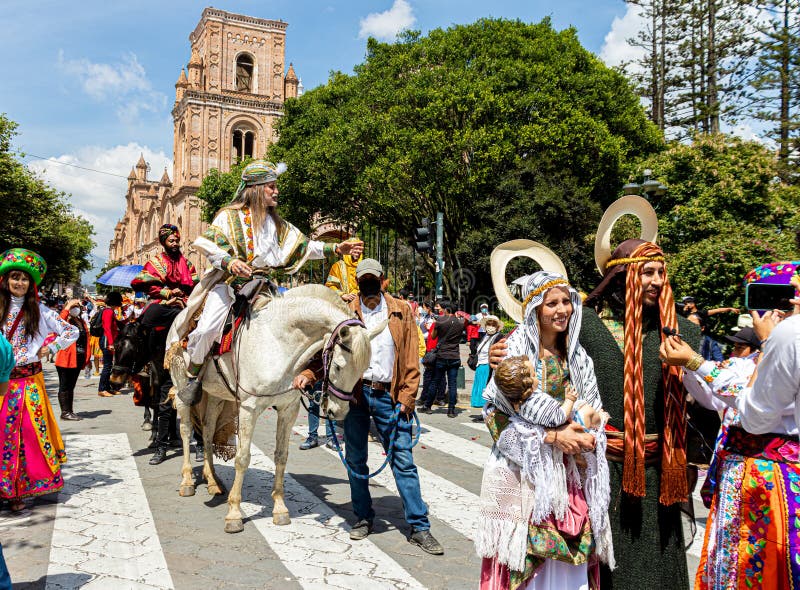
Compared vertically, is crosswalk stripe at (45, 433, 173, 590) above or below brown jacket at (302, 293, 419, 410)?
below

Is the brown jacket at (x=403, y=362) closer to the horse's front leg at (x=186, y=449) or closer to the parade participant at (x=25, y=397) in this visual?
the horse's front leg at (x=186, y=449)

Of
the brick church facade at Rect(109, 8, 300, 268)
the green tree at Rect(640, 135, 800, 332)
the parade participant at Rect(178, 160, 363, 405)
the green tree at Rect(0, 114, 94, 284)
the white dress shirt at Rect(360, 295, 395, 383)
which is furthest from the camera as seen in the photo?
the brick church facade at Rect(109, 8, 300, 268)

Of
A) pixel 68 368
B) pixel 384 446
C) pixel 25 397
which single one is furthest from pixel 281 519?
pixel 68 368

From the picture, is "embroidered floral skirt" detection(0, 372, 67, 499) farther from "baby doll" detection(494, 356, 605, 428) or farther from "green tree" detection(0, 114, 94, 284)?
"green tree" detection(0, 114, 94, 284)

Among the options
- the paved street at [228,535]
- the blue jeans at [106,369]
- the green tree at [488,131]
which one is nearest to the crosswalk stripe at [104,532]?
the paved street at [228,535]

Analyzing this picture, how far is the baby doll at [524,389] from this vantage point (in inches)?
108

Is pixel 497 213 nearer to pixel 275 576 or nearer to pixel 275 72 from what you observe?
pixel 275 576

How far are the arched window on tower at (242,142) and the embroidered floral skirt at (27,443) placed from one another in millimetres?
65175

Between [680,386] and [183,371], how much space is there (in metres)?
5.10

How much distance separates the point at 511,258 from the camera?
329 cm

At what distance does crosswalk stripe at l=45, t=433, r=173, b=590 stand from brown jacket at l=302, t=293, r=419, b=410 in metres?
1.80

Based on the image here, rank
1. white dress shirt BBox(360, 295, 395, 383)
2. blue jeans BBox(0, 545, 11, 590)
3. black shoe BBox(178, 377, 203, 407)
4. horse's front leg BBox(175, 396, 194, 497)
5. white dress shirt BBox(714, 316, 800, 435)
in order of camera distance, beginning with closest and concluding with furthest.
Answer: white dress shirt BBox(714, 316, 800, 435), blue jeans BBox(0, 545, 11, 590), white dress shirt BBox(360, 295, 395, 383), black shoe BBox(178, 377, 203, 407), horse's front leg BBox(175, 396, 194, 497)

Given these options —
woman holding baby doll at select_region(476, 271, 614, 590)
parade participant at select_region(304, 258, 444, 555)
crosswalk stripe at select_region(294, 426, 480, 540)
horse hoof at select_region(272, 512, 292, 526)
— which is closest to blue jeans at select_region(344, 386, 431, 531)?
parade participant at select_region(304, 258, 444, 555)

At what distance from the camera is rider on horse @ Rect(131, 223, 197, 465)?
7457 mm
